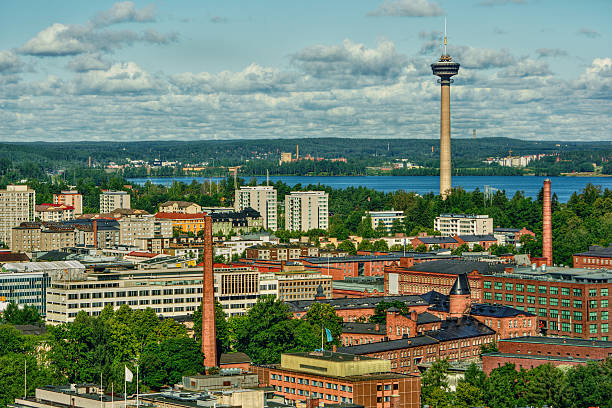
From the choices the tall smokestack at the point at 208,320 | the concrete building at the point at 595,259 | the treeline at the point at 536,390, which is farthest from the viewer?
the concrete building at the point at 595,259

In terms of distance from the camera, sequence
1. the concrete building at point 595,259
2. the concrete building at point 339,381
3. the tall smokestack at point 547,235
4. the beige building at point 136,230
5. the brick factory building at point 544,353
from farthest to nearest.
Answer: the beige building at point 136,230 < the concrete building at point 595,259 < the tall smokestack at point 547,235 < the brick factory building at point 544,353 < the concrete building at point 339,381

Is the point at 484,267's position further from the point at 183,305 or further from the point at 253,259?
the point at 253,259

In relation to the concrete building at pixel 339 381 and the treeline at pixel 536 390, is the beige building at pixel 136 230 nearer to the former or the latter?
the concrete building at pixel 339 381

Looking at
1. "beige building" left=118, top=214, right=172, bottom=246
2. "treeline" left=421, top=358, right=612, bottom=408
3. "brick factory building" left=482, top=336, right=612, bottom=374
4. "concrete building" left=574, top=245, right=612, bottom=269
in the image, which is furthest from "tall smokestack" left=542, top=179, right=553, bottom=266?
"beige building" left=118, top=214, right=172, bottom=246

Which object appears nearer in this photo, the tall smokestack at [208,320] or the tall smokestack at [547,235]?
the tall smokestack at [208,320]

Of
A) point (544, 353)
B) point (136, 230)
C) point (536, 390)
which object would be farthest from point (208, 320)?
point (136, 230)

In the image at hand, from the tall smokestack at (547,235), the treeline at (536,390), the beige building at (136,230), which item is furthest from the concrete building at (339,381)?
the beige building at (136,230)

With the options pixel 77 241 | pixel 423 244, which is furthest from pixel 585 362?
pixel 77 241
